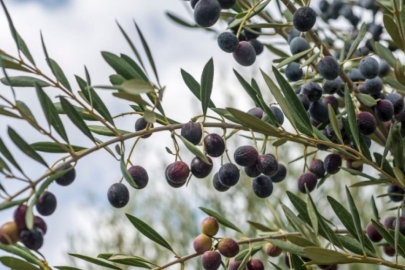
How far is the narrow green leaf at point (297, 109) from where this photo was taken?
69cm

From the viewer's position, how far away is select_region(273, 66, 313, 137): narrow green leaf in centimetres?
69

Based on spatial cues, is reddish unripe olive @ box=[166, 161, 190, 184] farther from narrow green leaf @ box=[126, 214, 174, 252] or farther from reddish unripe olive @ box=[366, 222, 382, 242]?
reddish unripe olive @ box=[366, 222, 382, 242]

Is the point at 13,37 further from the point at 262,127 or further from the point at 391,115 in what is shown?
the point at 391,115

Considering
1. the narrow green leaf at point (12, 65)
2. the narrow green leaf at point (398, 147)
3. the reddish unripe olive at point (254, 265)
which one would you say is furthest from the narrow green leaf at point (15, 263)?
the narrow green leaf at point (398, 147)

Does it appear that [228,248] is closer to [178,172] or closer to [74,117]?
[178,172]

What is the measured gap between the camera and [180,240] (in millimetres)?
4977

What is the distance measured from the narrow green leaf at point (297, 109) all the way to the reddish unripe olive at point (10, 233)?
0.28m

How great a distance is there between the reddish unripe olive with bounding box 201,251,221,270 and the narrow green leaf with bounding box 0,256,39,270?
0.60 ft

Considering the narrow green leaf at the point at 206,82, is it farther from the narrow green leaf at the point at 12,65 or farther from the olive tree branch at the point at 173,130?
the narrow green leaf at the point at 12,65

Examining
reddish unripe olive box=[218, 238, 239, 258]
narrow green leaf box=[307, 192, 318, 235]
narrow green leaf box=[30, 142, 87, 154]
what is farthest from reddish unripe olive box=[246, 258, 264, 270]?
narrow green leaf box=[30, 142, 87, 154]

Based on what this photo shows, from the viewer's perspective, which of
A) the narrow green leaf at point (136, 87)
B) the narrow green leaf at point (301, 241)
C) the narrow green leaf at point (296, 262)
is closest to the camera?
the narrow green leaf at point (136, 87)

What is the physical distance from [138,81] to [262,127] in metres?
0.16

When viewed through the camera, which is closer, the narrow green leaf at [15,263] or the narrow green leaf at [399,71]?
the narrow green leaf at [15,263]

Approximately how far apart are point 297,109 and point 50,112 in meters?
0.25
